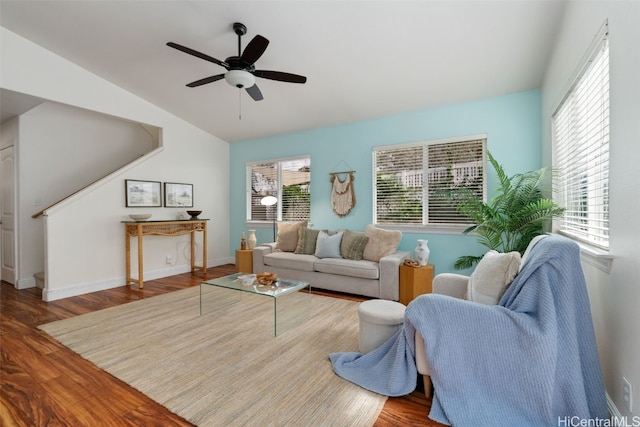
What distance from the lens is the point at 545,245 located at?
1.65 metres

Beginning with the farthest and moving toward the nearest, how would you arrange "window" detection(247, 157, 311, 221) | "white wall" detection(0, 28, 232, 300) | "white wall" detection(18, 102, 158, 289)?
"window" detection(247, 157, 311, 221), "white wall" detection(18, 102, 158, 289), "white wall" detection(0, 28, 232, 300)

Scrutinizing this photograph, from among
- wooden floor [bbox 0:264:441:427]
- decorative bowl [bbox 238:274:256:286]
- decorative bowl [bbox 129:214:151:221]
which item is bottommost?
wooden floor [bbox 0:264:441:427]

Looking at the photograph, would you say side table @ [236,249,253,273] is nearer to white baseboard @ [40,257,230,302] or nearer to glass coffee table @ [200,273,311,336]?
glass coffee table @ [200,273,311,336]

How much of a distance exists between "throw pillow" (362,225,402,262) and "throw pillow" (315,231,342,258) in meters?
0.42

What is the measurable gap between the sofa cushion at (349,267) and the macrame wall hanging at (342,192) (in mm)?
1014

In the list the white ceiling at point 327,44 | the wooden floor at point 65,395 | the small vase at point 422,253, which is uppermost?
the white ceiling at point 327,44

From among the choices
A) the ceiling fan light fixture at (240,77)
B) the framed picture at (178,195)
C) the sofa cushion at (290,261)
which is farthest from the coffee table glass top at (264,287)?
the framed picture at (178,195)

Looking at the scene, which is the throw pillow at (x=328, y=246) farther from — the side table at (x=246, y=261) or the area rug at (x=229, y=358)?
the side table at (x=246, y=261)

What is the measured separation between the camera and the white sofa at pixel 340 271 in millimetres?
3611

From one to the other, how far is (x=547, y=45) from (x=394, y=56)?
1.43m

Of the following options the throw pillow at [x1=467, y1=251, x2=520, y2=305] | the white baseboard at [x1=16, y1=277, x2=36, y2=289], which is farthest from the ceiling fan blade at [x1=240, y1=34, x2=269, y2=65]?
the white baseboard at [x1=16, y1=277, x2=36, y2=289]

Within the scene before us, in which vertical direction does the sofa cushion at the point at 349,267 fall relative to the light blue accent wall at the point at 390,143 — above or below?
below

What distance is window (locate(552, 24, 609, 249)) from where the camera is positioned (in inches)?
70.7

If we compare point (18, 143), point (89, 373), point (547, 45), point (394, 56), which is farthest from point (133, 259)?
point (547, 45)
